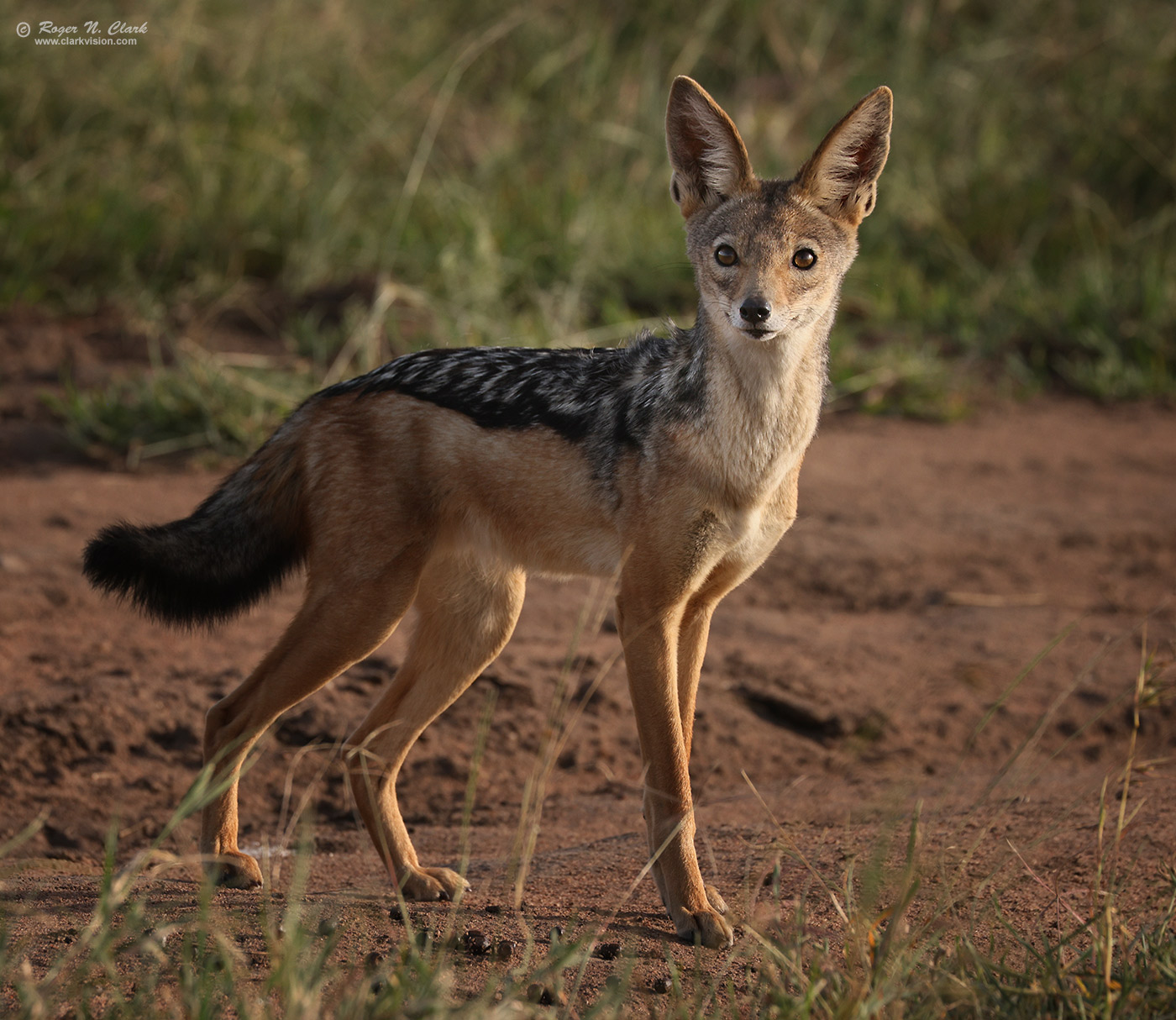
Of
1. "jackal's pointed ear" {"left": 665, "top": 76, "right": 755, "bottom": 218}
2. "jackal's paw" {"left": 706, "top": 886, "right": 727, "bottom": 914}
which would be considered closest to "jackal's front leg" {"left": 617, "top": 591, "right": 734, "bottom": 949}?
"jackal's paw" {"left": 706, "top": 886, "right": 727, "bottom": 914}

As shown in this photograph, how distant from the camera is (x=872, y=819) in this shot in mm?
4168

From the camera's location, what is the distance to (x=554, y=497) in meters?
3.96

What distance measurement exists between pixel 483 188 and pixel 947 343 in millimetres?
3645

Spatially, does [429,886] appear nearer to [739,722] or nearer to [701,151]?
[739,722]

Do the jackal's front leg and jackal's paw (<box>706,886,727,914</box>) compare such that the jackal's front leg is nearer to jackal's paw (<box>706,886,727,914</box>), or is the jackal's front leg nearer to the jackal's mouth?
jackal's paw (<box>706,886,727,914</box>)

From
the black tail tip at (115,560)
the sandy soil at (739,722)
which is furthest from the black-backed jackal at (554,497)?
the sandy soil at (739,722)

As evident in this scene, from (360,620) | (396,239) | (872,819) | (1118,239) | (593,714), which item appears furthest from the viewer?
(1118,239)

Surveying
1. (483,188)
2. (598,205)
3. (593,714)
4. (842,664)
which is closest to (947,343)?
(598,205)

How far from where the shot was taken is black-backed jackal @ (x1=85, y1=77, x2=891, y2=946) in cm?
366

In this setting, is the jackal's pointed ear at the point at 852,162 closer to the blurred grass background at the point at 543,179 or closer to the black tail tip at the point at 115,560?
the black tail tip at the point at 115,560

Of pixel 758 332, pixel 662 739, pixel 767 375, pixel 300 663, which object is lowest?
pixel 662 739

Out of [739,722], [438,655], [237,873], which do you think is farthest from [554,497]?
[739,722]

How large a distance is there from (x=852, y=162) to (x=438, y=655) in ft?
6.56

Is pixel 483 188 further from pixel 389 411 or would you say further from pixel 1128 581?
pixel 389 411
